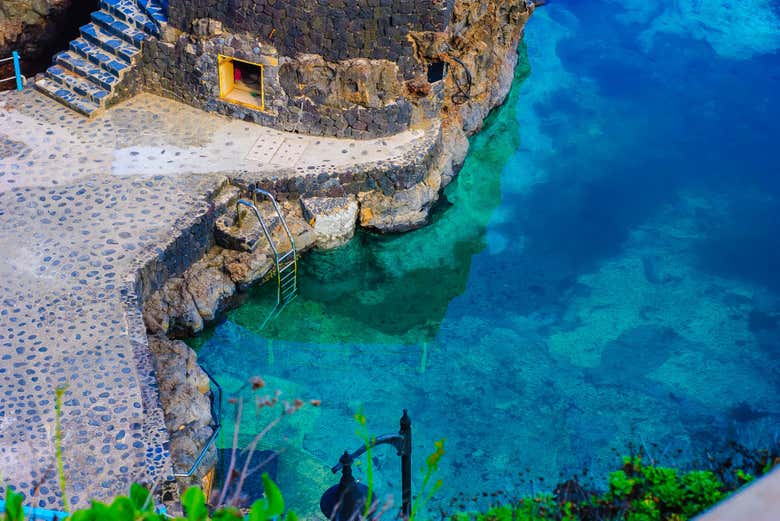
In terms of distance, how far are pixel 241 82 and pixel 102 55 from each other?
97.1 inches

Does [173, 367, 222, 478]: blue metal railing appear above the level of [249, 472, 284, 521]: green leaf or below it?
below

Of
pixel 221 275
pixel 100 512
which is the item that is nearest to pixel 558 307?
pixel 221 275

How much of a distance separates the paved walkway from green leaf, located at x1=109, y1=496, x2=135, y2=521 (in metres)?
4.58

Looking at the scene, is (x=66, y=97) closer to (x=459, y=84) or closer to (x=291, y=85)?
(x=291, y=85)

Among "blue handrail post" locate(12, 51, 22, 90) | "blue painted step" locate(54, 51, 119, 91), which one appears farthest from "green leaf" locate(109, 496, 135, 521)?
"blue handrail post" locate(12, 51, 22, 90)

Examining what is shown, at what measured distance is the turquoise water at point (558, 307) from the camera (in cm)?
1583

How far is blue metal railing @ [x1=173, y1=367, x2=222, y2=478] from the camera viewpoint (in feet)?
44.9

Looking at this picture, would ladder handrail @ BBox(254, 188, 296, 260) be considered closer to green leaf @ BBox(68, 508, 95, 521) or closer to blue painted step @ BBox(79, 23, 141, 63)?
blue painted step @ BBox(79, 23, 141, 63)

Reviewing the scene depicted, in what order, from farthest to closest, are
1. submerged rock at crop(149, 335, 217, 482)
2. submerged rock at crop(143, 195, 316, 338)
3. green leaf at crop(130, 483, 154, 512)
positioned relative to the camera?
submerged rock at crop(143, 195, 316, 338) < submerged rock at crop(149, 335, 217, 482) < green leaf at crop(130, 483, 154, 512)

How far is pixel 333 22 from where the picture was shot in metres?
17.8

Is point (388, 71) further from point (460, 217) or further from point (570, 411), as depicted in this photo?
Answer: point (570, 411)

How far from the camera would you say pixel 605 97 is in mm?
23422

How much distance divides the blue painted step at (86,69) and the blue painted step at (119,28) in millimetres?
687

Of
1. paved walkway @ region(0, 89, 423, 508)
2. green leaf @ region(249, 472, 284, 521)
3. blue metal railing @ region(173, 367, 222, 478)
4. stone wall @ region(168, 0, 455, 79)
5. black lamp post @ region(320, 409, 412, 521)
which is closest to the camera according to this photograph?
green leaf @ region(249, 472, 284, 521)
